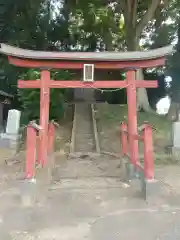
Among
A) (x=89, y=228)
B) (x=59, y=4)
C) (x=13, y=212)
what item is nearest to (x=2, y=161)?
(x=13, y=212)

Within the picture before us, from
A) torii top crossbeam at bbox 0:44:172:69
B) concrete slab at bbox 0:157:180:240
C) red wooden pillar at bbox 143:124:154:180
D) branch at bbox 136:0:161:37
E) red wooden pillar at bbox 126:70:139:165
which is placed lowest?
concrete slab at bbox 0:157:180:240

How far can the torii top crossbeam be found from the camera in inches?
367

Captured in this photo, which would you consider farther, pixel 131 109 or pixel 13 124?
pixel 13 124

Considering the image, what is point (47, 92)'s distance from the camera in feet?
30.7

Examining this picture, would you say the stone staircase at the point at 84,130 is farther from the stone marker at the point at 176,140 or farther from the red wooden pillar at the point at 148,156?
the red wooden pillar at the point at 148,156

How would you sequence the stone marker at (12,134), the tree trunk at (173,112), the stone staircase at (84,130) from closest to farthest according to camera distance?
the stone marker at (12,134)
the stone staircase at (84,130)
the tree trunk at (173,112)

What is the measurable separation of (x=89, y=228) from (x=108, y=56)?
18.0 feet

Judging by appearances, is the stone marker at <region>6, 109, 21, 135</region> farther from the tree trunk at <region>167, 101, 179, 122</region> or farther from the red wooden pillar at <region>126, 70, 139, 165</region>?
the tree trunk at <region>167, 101, 179, 122</region>

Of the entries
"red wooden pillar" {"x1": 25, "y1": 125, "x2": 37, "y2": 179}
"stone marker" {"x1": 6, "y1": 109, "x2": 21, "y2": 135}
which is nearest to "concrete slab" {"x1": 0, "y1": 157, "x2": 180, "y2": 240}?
"red wooden pillar" {"x1": 25, "y1": 125, "x2": 37, "y2": 179}

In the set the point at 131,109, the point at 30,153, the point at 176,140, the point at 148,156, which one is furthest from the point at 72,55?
the point at 176,140

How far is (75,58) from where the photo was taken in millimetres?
9320

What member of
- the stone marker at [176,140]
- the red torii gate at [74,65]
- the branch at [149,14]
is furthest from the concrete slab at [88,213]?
the branch at [149,14]

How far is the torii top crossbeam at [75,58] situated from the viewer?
933cm

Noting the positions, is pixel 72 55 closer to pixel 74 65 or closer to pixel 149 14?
pixel 74 65
